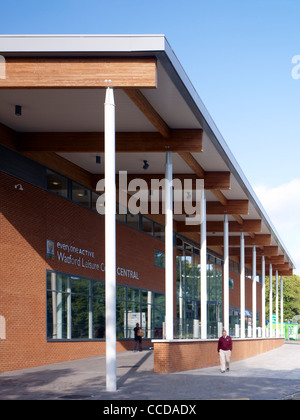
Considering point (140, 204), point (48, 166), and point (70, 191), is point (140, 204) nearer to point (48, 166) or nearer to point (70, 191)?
point (70, 191)

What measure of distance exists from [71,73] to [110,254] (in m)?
4.39

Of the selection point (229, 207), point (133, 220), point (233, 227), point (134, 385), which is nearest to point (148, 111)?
point (134, 385)

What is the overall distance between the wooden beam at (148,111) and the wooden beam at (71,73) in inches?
34.6

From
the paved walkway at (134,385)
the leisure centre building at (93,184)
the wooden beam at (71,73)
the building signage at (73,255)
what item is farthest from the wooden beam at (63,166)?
the paved walkway at (134,385)

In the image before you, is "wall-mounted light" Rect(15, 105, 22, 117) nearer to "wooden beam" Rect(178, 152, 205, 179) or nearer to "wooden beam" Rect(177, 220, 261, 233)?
"wooden beam" Rect(178, 152, 205, 179)

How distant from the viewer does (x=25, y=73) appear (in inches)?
679

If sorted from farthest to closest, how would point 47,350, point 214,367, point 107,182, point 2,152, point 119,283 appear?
point 119,283 < point 214,367 < point 47,350 < point 2,152 < point 107,182

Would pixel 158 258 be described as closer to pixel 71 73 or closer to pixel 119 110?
pixel 119 110

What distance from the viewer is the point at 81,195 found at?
2917 centimetres

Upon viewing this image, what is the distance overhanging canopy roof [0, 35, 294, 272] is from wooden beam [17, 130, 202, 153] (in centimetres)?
3

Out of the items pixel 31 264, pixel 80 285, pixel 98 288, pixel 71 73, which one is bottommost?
pixel 98 288

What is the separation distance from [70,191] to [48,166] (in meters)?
2.48

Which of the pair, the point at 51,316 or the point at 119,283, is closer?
the point at 51,316
